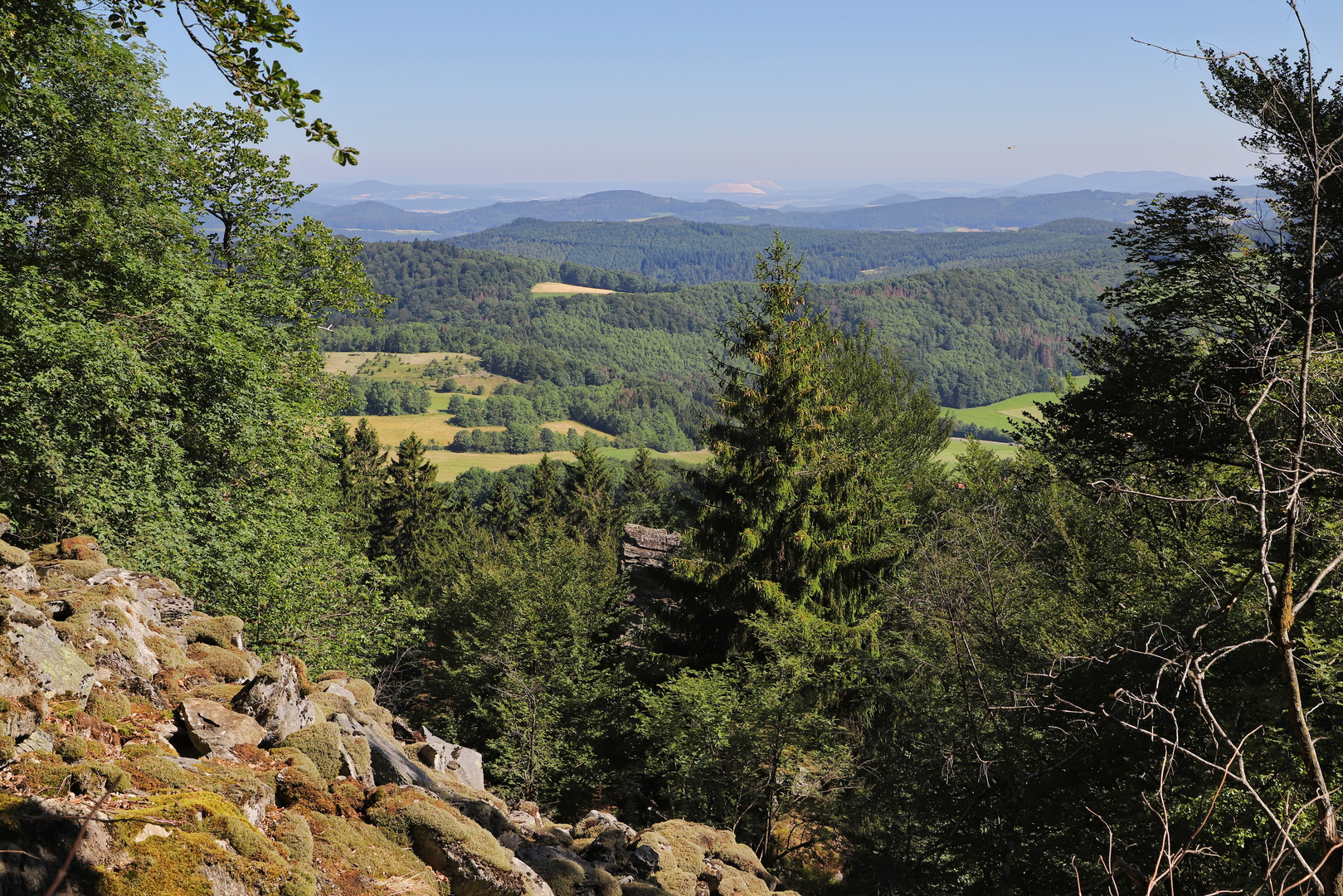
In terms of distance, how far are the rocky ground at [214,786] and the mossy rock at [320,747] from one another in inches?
0.7

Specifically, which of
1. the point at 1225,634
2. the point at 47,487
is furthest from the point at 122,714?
the point at 1225,634

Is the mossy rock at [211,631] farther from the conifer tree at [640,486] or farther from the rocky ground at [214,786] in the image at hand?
the conifer tree at [640,486]

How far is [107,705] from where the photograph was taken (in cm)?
685

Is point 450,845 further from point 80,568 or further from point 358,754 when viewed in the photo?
point 80,568

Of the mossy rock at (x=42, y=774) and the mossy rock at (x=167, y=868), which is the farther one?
the mossy rock at (x=42, y=774)

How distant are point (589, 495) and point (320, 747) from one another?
53443 mm

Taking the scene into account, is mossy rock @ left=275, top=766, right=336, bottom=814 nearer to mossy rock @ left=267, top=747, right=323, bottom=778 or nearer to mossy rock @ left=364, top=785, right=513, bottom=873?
mossy rock @ left=267, top=747, right=323, bottom=778

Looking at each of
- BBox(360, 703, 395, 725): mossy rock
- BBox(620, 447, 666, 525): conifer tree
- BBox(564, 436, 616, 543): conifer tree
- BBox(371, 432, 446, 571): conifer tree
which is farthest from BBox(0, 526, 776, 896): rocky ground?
BBox(620, 447, 666, 525): conifer tree

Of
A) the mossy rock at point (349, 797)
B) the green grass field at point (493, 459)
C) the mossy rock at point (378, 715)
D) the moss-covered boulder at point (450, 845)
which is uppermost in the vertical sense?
the mossy rock at point (349, 797)

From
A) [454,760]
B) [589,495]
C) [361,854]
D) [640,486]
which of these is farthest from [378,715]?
[640,486]

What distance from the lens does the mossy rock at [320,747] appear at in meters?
7.63

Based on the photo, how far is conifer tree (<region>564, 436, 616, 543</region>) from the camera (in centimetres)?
5884

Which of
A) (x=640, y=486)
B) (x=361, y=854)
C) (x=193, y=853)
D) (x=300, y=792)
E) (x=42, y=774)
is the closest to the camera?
(x=193, y=853)

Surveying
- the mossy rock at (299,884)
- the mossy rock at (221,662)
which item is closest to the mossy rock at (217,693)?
the mossy rock at (221,662)
